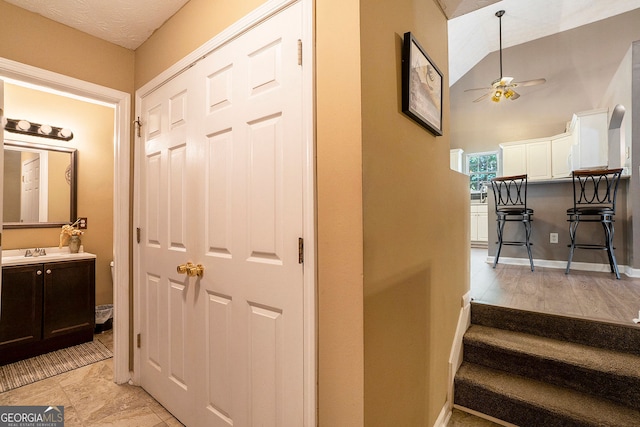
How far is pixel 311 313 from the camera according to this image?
1.08 m

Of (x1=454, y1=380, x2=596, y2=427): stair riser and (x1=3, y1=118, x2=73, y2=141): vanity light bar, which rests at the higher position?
(x1=3, y1=118, x2=73, y2=141): vanity light bar

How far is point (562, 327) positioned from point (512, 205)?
2.80 meters

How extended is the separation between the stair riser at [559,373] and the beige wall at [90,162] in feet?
12.4

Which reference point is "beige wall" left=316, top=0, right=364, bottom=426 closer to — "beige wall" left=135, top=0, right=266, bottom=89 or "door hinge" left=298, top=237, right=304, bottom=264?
"door hinge" left=298, top=237, right=304, bottom=264

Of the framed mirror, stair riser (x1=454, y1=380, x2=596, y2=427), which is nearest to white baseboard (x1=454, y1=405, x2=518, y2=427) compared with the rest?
stair riser (x1=454, y1=380, x2=596, y2=427)

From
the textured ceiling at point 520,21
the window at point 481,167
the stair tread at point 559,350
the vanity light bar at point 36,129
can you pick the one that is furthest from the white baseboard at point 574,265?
the vanity light bar at point 36,129

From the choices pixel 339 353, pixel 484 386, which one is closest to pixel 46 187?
pixel 339 353

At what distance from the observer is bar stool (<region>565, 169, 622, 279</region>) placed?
316cm

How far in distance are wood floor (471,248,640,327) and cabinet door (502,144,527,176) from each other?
10.8ft

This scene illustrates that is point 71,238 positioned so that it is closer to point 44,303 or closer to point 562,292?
point 44,303

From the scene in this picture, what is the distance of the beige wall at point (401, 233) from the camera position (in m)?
1.02

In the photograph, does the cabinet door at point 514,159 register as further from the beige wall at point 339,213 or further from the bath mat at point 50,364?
the bath mat at point 50,364

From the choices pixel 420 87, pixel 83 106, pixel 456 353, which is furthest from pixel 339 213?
pixel 83 106

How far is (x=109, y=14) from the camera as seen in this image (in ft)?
5.89
